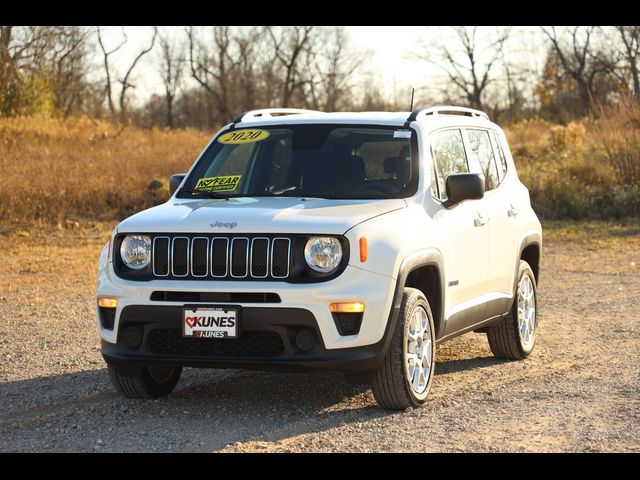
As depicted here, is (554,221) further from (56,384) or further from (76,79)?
(76,79)

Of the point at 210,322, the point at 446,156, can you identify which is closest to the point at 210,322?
the point at 210,322

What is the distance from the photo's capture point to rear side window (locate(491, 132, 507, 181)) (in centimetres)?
923

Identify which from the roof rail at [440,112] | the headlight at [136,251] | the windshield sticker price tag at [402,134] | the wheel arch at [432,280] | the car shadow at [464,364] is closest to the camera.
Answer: the headlight at [136,251]

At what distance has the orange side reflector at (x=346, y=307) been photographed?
6.55 m

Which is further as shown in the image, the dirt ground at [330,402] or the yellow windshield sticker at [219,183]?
the yellow windshield sticker at [219,183]

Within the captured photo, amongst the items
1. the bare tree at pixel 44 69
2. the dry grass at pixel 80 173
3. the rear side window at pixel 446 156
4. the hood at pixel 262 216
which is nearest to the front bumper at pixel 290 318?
the hood at pixel 262 216

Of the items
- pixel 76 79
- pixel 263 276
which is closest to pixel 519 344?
pixel 263 276

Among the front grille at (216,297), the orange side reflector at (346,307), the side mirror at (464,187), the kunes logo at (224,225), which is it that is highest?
the side mirror at (464,187)

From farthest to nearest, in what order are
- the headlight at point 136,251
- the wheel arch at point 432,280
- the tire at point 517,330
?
the tire at point 517,330 < the wheel arch at point 432,280 < the headlight at point 136,251

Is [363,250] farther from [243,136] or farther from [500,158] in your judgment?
[500,158]

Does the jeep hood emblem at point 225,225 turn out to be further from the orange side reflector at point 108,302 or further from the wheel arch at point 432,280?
the wheel arch at point 432,280

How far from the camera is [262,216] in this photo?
682cm

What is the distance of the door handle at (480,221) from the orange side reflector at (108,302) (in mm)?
2672

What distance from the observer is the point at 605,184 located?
80.2 feet
